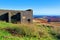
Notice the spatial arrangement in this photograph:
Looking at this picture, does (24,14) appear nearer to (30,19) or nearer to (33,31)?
(30,19)

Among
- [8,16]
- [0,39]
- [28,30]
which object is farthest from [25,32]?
[8,16]

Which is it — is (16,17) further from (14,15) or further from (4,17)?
(4,17)

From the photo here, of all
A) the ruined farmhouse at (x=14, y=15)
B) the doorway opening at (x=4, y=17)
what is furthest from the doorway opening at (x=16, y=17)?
the doorway opening at (x=4, y=17)

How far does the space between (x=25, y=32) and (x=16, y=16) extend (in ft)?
47.3

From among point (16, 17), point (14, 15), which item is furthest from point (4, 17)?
point (16, 17)

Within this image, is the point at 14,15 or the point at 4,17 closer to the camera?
→ the point at 4,17

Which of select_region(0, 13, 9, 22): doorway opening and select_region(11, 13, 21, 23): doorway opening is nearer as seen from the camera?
select_region(0, 13, 9, 22): doorway opening

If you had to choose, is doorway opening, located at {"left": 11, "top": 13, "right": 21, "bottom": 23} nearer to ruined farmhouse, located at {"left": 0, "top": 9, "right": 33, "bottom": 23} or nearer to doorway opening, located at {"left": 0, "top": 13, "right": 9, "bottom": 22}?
ruined farmhouse, located at {"left": 0, "top": 9, "right": 33, "bottom": 23}

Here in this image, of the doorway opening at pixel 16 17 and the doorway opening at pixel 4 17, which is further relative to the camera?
the doorway opening at pixel 16 17

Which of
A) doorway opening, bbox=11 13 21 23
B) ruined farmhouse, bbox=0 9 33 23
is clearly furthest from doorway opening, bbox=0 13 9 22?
doorway opening, bbox=11 13 21 23

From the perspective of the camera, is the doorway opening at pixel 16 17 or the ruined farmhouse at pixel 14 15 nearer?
the ruined farmhouse at pixel 14 15

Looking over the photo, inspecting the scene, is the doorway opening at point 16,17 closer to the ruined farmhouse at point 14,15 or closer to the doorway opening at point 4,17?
the ruined farmhouse at point 14,15

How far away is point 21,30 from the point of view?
1539 centimetres

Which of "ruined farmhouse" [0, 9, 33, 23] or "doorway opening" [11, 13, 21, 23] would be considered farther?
"doorway opening" [11, 13, 21, 23]
